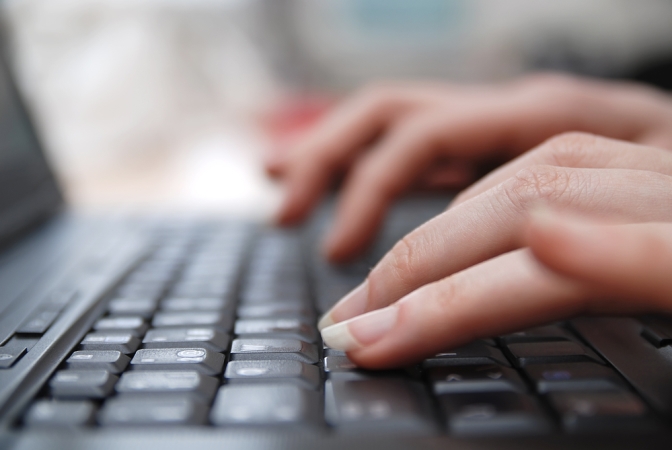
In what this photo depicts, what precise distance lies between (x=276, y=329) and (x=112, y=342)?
106 mm

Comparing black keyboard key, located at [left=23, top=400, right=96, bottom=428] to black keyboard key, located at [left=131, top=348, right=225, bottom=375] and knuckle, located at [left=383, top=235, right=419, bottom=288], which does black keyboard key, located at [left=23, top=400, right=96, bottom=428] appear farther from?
knuckle, located at [left=383, top=235, right=419, bottom=288]

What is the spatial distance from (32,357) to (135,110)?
Answer: 1.08 metres

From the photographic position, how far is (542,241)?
287 millimetres

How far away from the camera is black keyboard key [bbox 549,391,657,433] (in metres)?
0.26

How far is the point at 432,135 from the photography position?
2.18 ft

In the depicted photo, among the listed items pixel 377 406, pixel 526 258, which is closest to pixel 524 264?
pixel 526 258

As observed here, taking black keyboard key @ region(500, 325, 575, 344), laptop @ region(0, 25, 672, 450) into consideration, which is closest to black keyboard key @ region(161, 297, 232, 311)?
laptop @ region(0, 25, 672, 450)

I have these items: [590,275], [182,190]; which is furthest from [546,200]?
[182,190]

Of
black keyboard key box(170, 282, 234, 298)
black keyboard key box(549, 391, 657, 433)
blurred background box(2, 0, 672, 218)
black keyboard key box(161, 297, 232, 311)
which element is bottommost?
black keyboard key box(549, 391, 657, 433)

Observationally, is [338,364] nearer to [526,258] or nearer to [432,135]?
[526,258]

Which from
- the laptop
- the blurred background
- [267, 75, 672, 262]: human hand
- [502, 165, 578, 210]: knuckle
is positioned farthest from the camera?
the blurred background

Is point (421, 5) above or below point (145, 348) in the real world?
above

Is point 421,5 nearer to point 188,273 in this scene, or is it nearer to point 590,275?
point 188,273

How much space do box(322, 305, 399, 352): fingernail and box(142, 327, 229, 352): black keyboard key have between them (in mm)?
72
